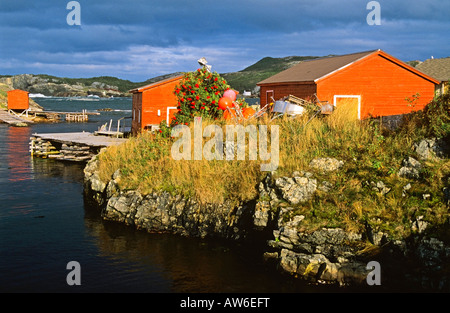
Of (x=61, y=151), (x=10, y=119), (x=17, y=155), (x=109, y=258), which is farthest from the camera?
(x=10, y=119)

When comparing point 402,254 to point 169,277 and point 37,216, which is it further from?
point 37,216

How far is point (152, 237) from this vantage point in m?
17.6

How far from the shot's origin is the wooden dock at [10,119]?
245 feet

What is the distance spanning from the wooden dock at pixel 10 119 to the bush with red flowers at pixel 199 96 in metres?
57.7

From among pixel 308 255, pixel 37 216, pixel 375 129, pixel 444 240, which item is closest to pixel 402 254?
pixel 444 240

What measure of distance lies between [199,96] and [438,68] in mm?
40126

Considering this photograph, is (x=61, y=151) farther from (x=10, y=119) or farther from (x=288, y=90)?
(x=10, y=119)

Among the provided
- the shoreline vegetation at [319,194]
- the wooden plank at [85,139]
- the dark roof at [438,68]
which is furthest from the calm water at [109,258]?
the dark roof at [438,68]

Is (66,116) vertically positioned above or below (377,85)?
above

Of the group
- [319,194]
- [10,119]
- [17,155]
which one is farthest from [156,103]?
[10,119]

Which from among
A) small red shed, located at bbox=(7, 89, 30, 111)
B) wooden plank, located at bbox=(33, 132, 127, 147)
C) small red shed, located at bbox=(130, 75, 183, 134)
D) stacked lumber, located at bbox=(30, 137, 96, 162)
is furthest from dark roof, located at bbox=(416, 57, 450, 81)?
small red shed, located at bbox=(7, 89, 30, 111)

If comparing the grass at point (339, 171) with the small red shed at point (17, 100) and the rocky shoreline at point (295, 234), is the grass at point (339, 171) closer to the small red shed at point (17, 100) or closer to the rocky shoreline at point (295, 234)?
the rocky shoreline at point (295, 234)

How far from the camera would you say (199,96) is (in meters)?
23.5
